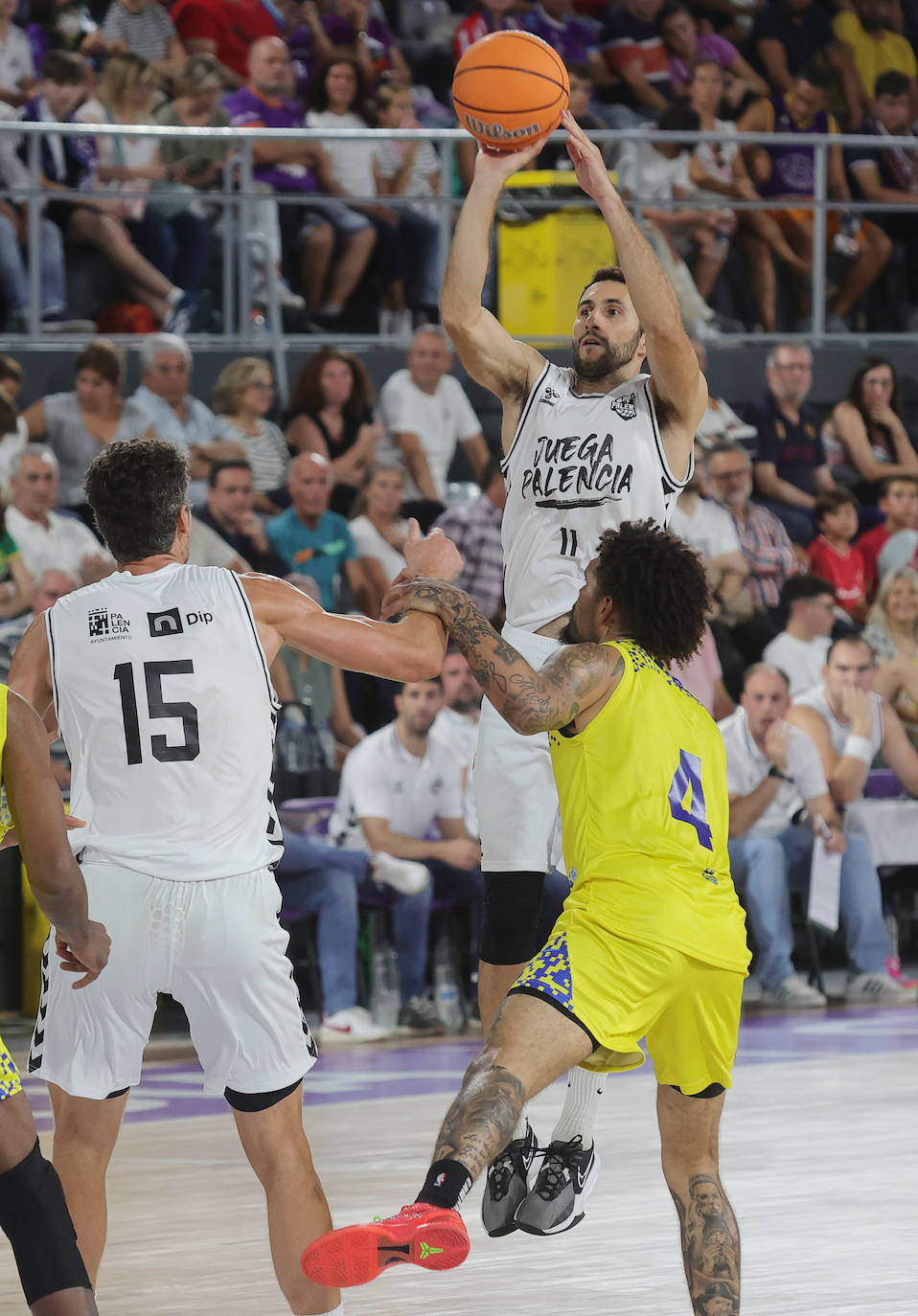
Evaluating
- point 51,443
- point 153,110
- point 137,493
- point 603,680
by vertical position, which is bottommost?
point 603,680

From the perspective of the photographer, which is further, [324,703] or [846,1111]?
[324,703]

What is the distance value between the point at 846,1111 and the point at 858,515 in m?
6.32

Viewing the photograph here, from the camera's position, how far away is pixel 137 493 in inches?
181

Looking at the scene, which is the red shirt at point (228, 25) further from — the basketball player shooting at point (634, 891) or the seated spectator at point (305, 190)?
the basketball player shooting at point (634, 891)

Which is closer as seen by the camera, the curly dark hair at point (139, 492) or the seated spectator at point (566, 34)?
the curly dark hair at point (139, 492)

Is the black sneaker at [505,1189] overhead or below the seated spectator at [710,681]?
below

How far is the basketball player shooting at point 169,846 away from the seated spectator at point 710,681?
7078mm

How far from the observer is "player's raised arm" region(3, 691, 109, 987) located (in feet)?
12.7

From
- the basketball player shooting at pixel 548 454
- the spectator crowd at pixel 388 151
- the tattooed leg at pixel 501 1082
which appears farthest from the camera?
the spectator crowd at pixel 388 151

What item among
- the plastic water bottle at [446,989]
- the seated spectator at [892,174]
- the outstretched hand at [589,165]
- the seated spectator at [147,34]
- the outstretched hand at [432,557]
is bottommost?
the plastic water bottle at [446,989]

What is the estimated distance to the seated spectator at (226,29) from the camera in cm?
1361

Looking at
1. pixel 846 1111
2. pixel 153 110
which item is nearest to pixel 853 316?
pixel 153 110

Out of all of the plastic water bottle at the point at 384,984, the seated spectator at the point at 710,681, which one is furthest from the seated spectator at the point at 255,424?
the plastic water bottle at the point at 384,984

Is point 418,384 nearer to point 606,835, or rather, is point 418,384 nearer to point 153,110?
point 153,110
